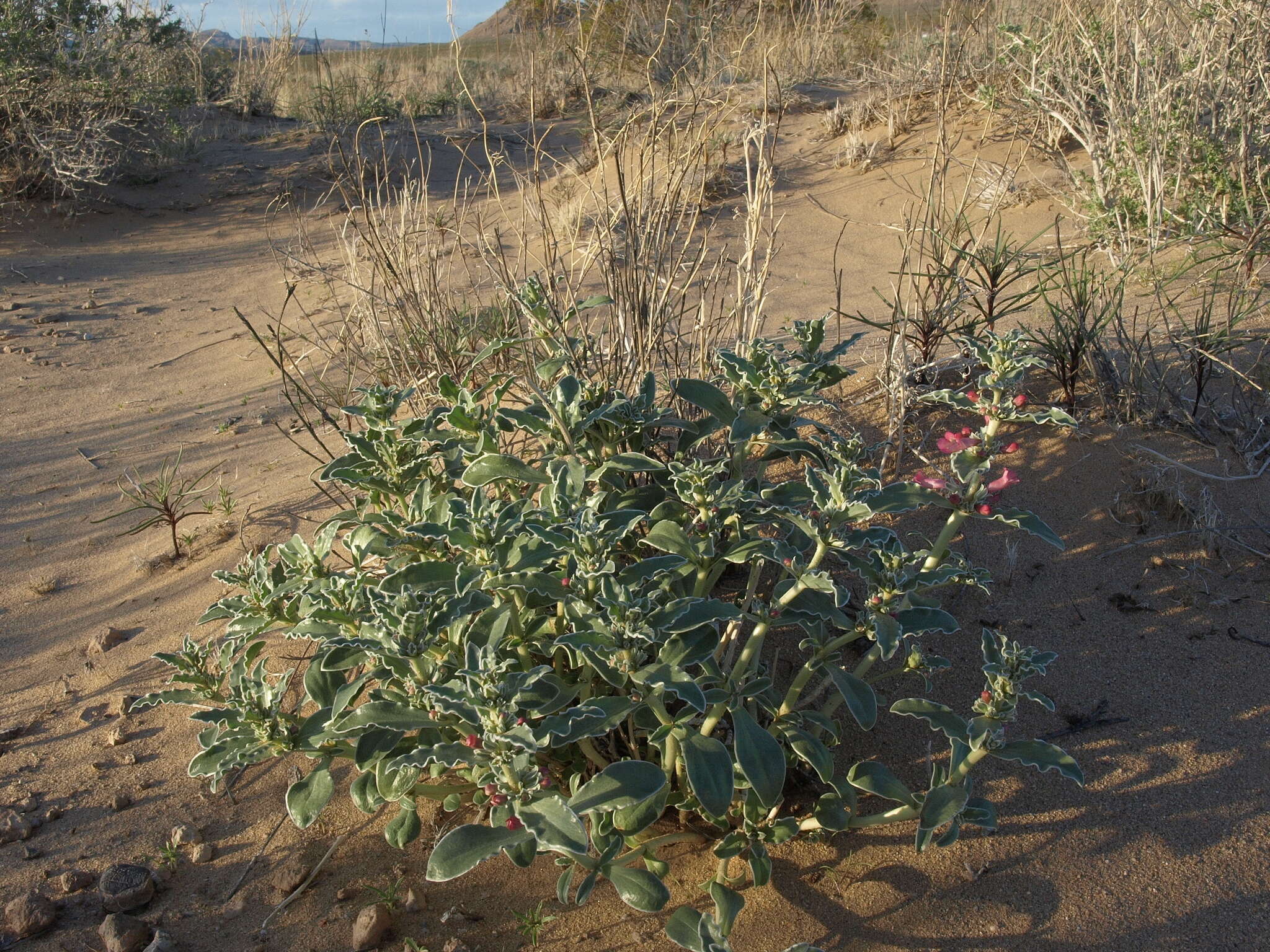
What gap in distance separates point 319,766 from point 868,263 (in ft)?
18.5

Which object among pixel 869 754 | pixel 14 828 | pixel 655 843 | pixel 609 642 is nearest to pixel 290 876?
pixel 14 828

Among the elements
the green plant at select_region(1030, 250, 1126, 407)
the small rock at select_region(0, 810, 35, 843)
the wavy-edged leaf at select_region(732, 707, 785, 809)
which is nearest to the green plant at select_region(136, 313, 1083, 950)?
the wavy-edged leaf at select_region(732, 707, 785, 809)

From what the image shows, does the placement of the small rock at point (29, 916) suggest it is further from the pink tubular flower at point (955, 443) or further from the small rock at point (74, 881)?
the pink tubular flower at point (955, 443)

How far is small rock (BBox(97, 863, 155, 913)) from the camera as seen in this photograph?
184 centimetres

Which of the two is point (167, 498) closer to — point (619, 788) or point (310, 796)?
point (310, 796)

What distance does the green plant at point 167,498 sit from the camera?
10.4 ft

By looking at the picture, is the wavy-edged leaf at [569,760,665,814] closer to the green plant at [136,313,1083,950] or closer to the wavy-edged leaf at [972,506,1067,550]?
the green plant at [136,313,1083,950]

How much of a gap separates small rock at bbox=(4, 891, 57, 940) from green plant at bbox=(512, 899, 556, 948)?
926mm

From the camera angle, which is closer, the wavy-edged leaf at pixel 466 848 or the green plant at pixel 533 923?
the wavy-edged leaf at pixel 466 848

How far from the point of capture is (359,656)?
178 centimetres

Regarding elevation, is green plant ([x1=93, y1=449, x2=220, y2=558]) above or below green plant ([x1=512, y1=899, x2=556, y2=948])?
above

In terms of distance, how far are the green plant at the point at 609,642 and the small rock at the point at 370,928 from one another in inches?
5.7

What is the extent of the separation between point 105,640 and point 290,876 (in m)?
1.21

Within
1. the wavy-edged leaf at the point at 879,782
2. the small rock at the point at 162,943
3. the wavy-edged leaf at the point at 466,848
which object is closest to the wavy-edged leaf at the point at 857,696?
the wavy-edged leaf at the point at 879,782
